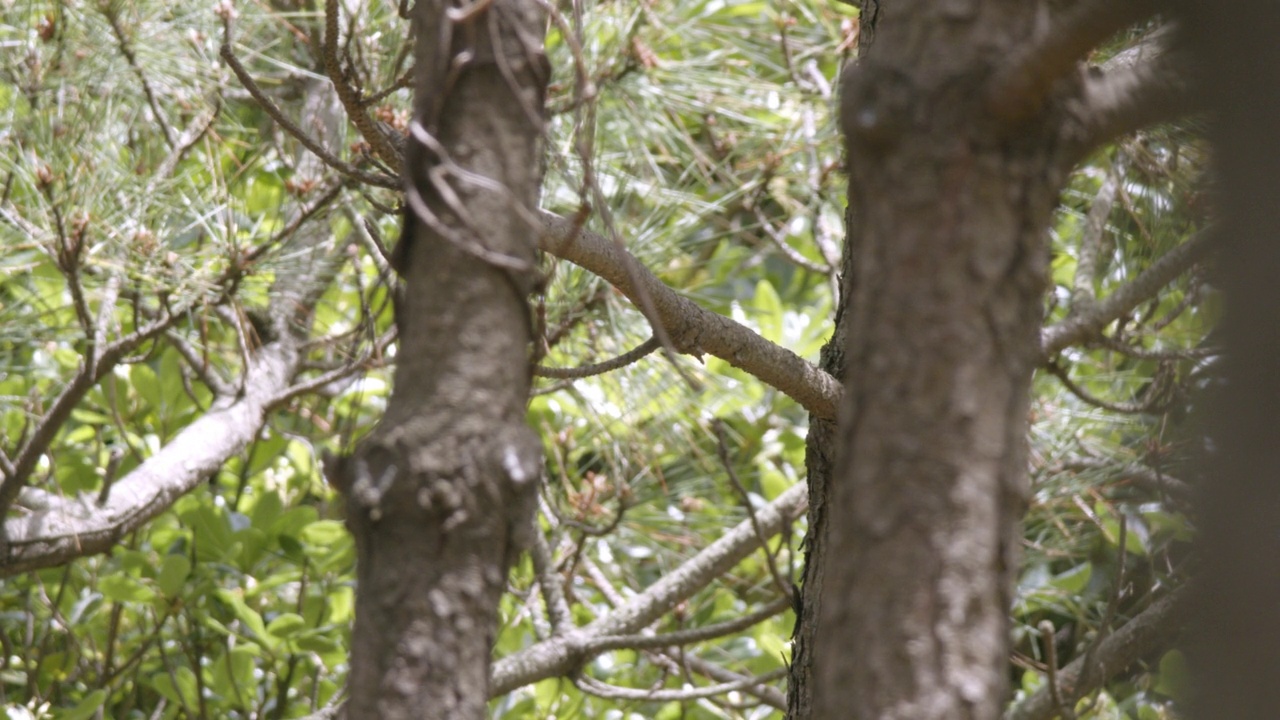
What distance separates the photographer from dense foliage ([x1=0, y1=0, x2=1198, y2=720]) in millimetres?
1310

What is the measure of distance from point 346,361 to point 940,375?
110cm

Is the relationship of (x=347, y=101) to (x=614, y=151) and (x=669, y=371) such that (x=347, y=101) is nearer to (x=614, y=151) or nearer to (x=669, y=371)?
(x=669, y=371)

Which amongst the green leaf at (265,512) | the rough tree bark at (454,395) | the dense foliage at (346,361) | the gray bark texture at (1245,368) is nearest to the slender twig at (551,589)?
the dense foliage at (346,361)

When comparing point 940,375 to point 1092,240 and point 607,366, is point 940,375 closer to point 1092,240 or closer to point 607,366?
point 607,366

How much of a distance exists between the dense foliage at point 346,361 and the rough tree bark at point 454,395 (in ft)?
2.23

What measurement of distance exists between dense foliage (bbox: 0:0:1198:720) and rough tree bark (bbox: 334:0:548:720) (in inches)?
26.7

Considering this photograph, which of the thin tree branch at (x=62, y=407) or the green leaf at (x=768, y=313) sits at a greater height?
the green leaf at (x=768, y=313)

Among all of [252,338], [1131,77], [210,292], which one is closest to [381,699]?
[1131,77]

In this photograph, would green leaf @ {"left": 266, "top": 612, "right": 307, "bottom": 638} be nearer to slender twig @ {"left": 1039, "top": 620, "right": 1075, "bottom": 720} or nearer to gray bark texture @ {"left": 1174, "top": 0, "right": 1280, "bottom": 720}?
slender twig @ {"left": 1039, "top": 620, "right": 1075, "bottom": 720}

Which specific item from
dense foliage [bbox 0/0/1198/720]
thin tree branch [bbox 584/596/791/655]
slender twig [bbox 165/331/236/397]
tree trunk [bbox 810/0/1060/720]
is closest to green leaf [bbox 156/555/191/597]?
dense foliage [bbox 0/0/1198/720]

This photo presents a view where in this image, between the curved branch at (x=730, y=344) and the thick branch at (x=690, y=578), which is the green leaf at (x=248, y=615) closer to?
the thick branch at (x=690, y=578)

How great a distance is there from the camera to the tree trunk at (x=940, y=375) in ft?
1.46

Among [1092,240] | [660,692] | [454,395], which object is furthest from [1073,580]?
[454,395]

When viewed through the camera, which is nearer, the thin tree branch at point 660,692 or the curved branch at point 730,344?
the curved branch at point 730,344
